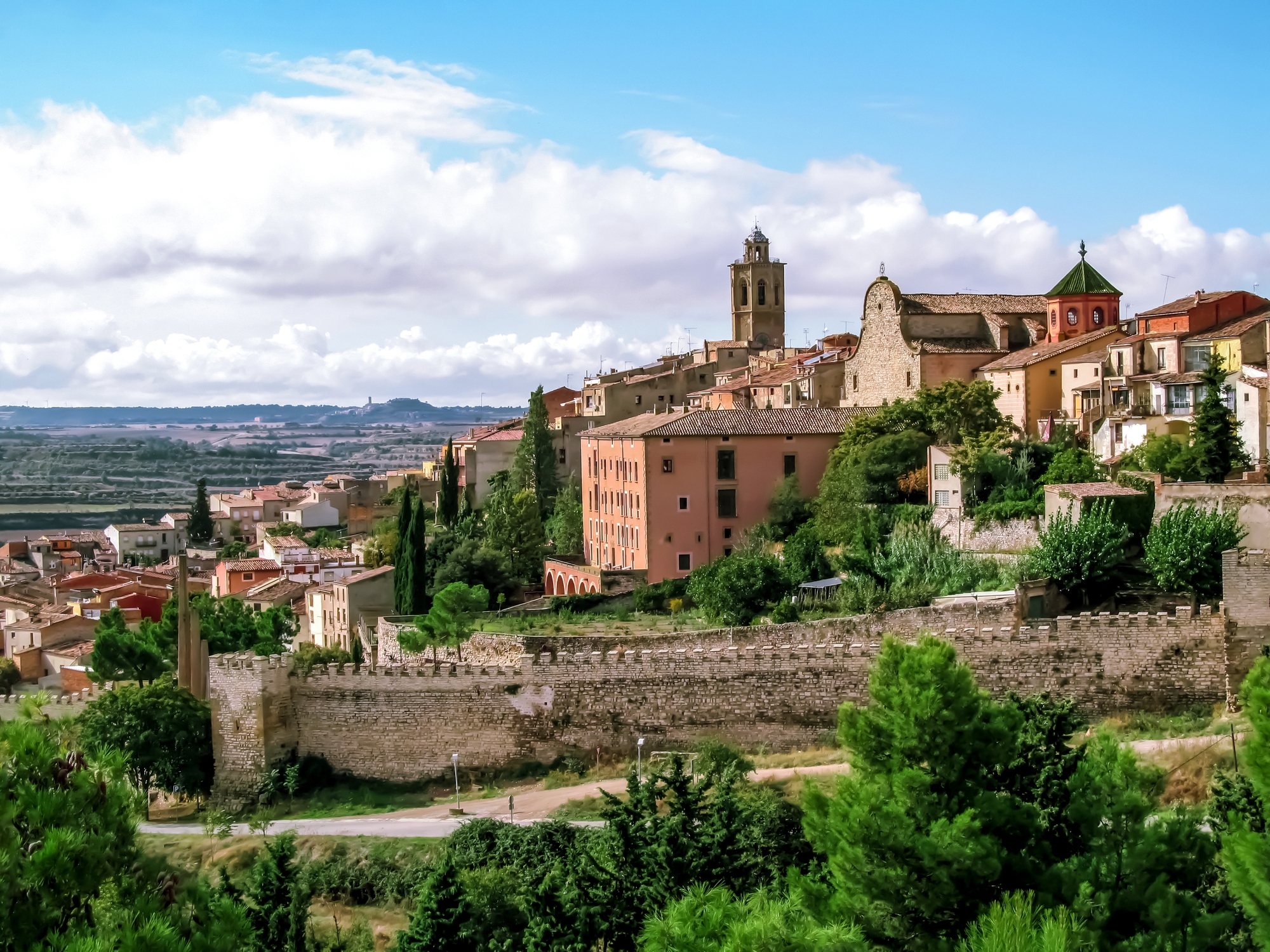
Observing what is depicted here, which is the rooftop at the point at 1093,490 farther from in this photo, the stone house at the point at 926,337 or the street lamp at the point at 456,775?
the street lamp at the point at 456,775

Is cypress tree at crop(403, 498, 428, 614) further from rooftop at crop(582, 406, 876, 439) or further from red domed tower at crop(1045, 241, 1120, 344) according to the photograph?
red domed tower at crop(1045, 241, 1120, 344)

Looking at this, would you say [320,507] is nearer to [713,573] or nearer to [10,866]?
[713,573]

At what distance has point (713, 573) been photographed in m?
35.6

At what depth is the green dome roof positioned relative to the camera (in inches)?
1791

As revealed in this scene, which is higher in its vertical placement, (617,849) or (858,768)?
(858,768)

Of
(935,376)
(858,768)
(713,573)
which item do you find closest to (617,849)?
(858,768)

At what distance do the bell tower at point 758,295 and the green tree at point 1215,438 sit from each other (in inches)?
1707

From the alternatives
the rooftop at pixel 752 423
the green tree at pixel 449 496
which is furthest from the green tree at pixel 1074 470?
the green tree at pixel 449 496

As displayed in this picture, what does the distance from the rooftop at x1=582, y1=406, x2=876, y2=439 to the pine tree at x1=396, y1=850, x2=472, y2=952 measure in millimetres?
22964

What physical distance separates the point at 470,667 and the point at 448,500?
1079 inches

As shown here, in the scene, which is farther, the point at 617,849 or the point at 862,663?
the point at 862,663

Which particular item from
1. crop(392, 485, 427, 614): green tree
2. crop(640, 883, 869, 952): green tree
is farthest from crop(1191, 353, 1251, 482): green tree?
crop(392, 485, 427, 614): green tree

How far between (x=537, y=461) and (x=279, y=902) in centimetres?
3572

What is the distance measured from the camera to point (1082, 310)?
149 feet
